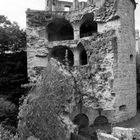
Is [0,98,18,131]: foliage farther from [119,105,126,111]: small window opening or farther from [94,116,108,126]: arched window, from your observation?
[119,105,126,111]: small window opening

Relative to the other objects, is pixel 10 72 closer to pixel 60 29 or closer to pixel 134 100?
pixel 60 29

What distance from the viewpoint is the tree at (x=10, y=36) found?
47.2 ft

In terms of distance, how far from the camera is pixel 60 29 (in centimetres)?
1717

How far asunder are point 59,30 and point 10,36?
5.06 m

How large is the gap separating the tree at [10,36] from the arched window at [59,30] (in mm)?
2852

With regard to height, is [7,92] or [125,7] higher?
[125,7]

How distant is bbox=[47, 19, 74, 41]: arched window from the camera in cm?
1605

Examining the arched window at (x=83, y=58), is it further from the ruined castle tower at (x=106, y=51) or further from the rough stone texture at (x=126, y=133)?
the rough stone texture at (x=126, y=133)

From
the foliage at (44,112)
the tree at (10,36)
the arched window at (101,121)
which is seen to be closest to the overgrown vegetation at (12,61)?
the tree at (10,36)

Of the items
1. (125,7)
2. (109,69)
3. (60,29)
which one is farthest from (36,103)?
(60,29)

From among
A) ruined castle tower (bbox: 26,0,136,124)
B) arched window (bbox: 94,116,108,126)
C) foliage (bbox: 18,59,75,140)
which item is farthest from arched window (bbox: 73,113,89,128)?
foliage (bbox: 18,59,75,140)

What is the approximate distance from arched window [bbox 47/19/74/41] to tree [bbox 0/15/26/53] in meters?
2.85

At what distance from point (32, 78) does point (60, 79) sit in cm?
695

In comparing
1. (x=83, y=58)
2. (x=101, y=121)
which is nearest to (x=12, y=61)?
(x=83, y=58)
